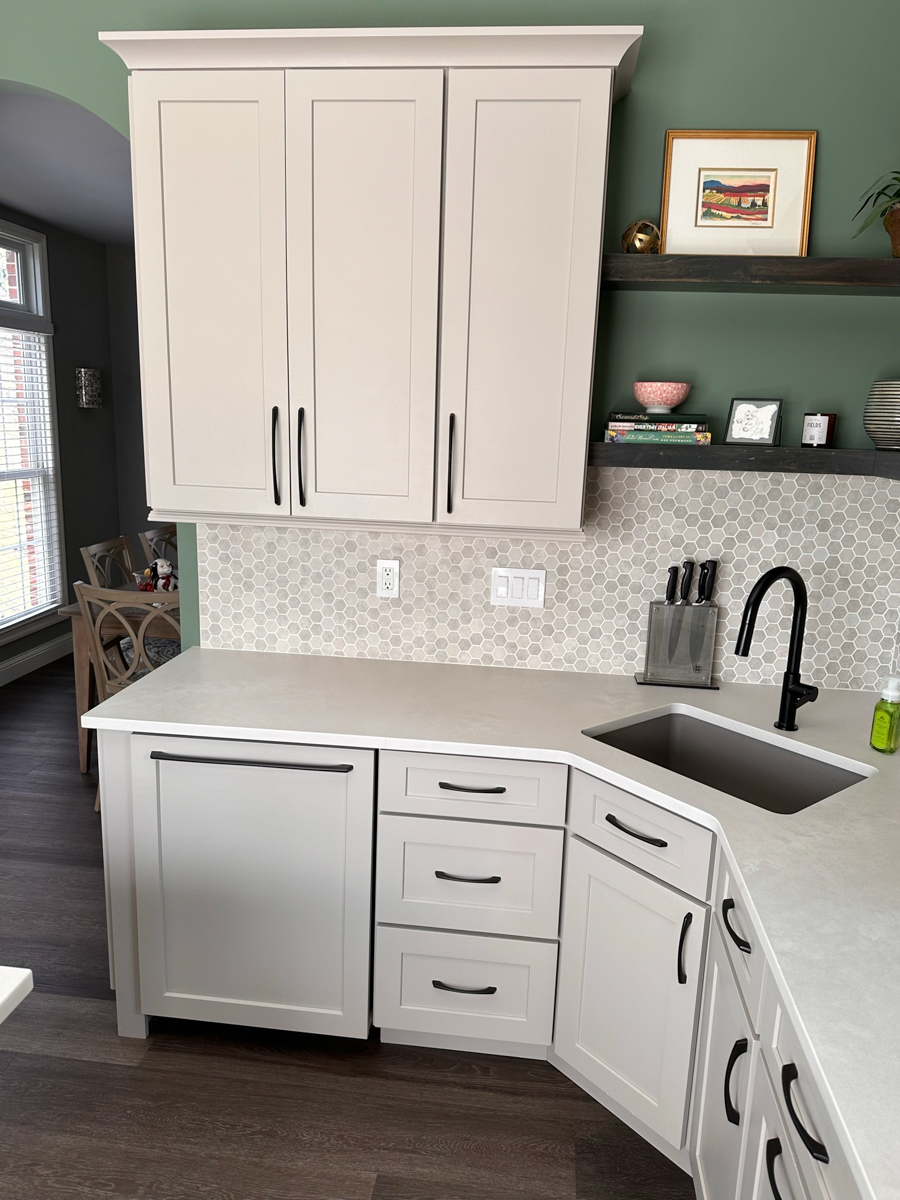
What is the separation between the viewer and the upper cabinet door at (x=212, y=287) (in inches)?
80.8

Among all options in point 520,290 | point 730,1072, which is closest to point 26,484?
point 520,290

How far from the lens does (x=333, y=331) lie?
211cm

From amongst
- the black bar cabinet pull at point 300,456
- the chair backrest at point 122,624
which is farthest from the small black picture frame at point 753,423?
the chair backrest at point 122,624

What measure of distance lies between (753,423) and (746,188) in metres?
0.58

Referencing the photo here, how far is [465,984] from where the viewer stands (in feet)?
7.02

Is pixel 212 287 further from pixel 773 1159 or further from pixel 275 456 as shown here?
pixel 773 1159

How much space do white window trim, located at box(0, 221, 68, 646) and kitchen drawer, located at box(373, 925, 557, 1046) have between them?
3.88 m

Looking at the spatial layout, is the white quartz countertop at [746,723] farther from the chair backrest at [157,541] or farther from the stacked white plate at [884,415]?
the chair backrest at [157,541]

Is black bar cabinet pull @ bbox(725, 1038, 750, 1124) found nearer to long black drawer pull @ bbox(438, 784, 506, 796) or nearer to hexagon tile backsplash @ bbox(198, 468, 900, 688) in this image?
long black drawer pull @ bbox(438, 784, 506, 796)

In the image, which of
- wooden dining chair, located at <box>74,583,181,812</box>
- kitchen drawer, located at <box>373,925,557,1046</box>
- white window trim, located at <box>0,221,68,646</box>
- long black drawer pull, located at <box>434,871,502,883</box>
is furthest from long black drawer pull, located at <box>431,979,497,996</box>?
white window trim, located at <box>0,221,68,646</box>

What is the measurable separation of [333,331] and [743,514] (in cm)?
119

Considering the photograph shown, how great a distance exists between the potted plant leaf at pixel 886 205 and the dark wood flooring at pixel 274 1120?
7.24 ft

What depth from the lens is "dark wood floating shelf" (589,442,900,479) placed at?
2096 mm

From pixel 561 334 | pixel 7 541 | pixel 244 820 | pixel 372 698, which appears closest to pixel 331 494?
pixel 372 698
